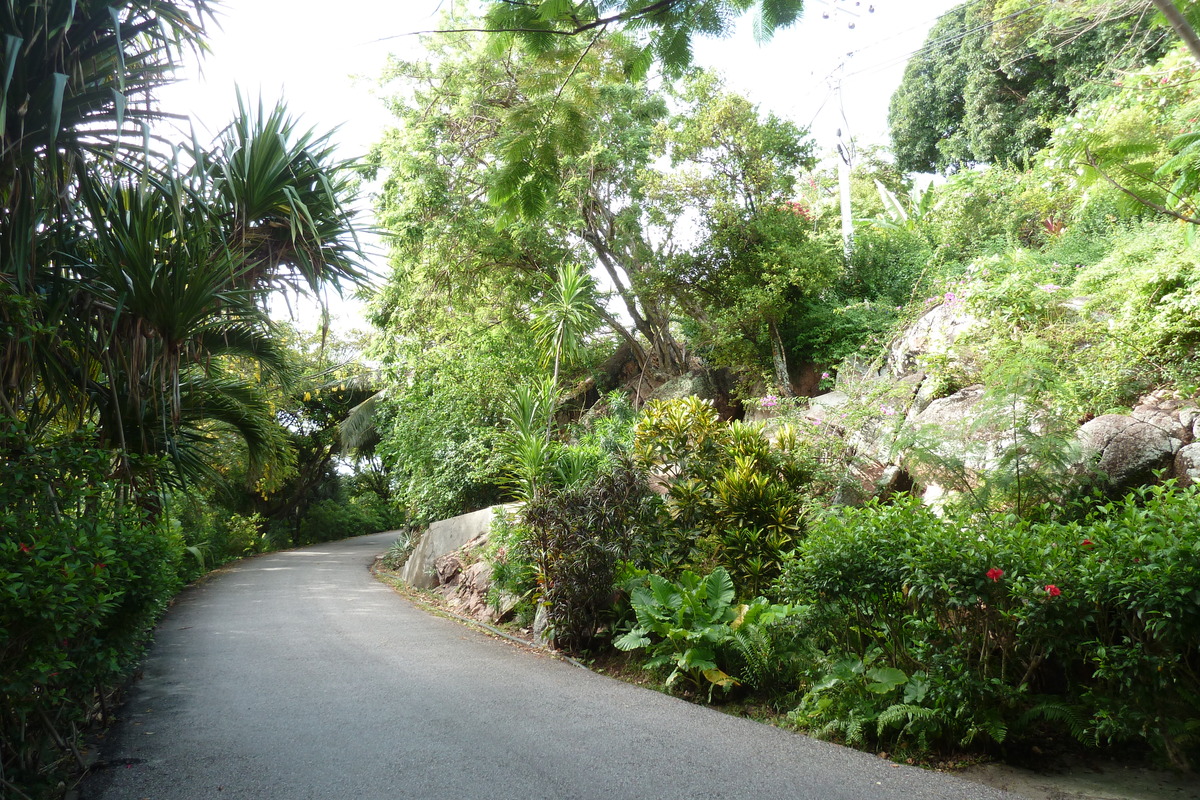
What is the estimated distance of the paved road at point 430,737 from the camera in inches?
161

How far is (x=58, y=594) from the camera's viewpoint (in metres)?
3.21

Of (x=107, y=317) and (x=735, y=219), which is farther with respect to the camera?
(x=735, y=219)

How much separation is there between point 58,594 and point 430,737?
250 centimetres

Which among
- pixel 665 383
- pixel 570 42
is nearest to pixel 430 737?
pixel 570 42

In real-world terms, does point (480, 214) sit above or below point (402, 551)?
above

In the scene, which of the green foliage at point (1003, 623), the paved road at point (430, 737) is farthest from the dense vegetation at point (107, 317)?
the green foliage at point (1003, 623)

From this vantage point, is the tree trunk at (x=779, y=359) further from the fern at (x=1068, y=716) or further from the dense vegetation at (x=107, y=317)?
the fern at (x=1068, y=716)

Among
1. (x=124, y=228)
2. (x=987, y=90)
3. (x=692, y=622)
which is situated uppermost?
(x=987, y=90)

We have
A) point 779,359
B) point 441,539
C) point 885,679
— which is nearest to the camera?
point 885,679

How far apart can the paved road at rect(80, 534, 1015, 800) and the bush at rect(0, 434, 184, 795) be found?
22.4 inches

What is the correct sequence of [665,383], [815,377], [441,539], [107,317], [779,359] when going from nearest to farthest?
[107,317] → [441,539] → [779,359] → [815,377] → [665,383]

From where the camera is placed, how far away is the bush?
123 inches

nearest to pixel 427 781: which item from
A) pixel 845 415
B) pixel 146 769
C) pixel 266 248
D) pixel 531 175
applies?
pixel 146 769

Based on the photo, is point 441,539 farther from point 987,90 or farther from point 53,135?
point 987,90
